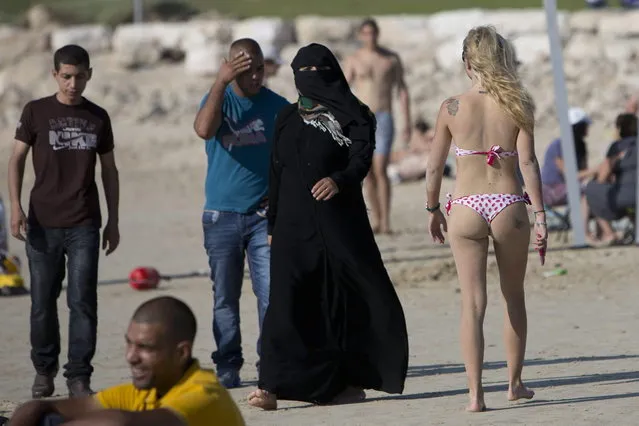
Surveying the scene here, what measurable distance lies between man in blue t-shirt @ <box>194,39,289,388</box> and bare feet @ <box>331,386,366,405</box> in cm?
74

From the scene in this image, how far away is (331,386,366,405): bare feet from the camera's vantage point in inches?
293

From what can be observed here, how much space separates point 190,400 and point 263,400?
3.03 meters

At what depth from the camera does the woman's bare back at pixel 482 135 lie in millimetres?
6980

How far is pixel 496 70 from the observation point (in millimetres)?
6895

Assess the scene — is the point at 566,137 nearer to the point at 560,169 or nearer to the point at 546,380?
the point at 560,169

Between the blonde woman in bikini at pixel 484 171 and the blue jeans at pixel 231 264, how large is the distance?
1261mm

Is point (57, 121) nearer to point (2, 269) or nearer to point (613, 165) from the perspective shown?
point (2, 269)

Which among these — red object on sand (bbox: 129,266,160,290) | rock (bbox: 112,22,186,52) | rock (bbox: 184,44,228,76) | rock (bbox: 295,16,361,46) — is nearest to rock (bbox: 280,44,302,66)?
rock (bbox: 295,16,361,46)

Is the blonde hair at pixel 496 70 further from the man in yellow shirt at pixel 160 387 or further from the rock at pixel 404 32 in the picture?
the rock at pixel 404 32

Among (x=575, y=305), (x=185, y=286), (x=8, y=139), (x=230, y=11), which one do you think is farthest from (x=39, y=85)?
(x=575, y=305)

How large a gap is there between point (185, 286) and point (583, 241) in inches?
141

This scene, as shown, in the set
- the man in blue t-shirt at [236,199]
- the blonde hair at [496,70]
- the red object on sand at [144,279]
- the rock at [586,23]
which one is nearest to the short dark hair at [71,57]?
the man in blue t-shirt at [236,199]

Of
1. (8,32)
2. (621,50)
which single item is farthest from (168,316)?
(8,32)

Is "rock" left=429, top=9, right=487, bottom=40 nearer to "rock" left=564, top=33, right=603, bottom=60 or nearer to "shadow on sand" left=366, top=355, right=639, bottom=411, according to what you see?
"rock" left=564, top=33, right=603, bottom=60
